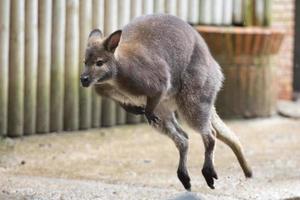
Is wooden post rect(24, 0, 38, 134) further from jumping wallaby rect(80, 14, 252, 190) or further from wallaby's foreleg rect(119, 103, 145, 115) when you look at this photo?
wallaby's foreleg rect(119, 103, 145, 115)

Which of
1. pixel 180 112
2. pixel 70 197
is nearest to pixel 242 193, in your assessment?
pixel 180 112

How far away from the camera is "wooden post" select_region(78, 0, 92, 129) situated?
8391 millimetres

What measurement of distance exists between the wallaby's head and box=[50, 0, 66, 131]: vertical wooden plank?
3351mm

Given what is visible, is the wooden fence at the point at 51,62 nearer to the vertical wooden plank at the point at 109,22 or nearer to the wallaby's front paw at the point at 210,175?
the vertical wooden plank at the point at 109,22

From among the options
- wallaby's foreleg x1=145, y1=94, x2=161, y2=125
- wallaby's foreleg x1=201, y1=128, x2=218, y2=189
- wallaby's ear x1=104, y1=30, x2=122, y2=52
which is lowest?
wallaby's foreleg x1=201, y1=128, x2=218, y2=189

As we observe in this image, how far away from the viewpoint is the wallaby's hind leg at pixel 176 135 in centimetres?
558

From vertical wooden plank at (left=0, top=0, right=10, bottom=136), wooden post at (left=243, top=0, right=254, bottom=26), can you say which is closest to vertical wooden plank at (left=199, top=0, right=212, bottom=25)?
wooden post at (left=243, top=0, right=254, bottom=26)

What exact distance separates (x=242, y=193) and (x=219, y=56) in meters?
3.73

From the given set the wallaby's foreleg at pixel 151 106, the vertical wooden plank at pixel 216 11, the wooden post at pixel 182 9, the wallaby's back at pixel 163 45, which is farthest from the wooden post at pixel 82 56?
the wallaby's foreleg at pixel 151 106

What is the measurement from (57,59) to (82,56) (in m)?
0.33

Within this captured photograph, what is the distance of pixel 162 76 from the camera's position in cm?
519

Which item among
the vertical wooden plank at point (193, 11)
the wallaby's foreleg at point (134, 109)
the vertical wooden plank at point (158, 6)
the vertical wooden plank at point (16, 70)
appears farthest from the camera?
the vertical wooden plank at point (193, 11)

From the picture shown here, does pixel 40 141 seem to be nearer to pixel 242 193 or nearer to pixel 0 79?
pixel 0 79

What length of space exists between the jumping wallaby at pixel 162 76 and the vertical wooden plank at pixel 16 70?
269 cm
